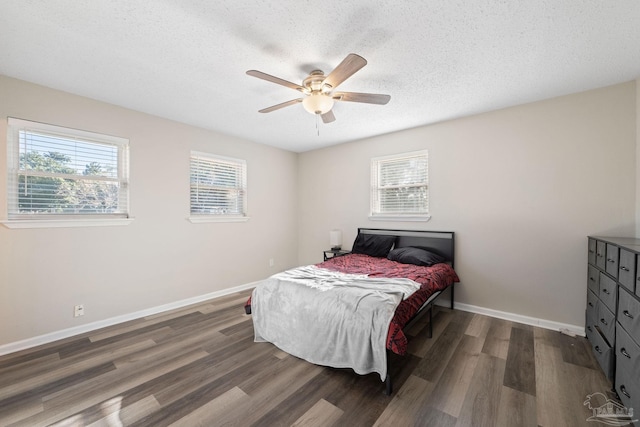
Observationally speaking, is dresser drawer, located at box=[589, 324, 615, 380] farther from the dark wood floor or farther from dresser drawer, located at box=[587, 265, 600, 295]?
dresser drawer, located at box=[587, 265, 600, 295]

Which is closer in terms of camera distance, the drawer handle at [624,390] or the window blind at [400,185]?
the drawer handle at [624,390]

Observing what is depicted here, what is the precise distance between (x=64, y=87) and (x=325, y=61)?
274cm

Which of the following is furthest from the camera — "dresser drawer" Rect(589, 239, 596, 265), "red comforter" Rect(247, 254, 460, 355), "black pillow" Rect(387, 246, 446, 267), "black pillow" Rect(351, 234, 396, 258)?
"black pillow" Rect(351, 234, 396, 258)

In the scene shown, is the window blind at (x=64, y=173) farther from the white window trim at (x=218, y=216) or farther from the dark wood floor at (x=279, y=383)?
the dark wood floor at (x=279, y=383)

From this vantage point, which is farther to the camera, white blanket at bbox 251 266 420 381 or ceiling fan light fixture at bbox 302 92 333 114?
ceiling fan light fixture at bbox 302 92 333 114

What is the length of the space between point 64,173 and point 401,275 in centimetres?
378

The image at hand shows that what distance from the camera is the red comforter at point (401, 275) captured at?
183 centimetres

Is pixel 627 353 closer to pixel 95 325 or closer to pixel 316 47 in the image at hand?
pixel 316 47

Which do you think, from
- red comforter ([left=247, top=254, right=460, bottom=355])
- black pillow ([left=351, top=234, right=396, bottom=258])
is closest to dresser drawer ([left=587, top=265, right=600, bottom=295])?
red comforter ([left=247, top=254, right=460, bottom=355])

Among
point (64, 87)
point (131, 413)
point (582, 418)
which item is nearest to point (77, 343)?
point (131, 413)

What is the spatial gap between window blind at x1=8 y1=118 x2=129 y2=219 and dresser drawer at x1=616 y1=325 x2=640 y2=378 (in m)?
4.64

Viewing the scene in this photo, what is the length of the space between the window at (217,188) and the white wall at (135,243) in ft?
0.39

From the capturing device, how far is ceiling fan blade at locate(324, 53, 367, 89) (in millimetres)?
1711

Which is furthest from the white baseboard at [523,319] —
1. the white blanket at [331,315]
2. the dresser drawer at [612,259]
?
the white blanket at [331,315]
